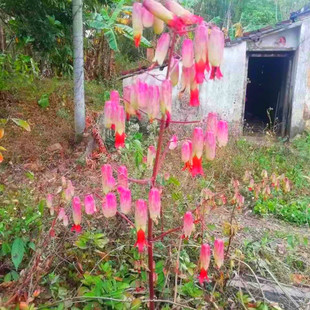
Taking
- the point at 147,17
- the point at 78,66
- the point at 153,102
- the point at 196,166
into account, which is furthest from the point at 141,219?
the point at 78,66

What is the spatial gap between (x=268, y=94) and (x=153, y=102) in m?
9.88

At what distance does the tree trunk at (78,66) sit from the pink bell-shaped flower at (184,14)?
14.5ft

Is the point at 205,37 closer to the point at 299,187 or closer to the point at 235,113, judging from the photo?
the point at 299,187

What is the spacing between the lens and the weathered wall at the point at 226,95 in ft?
23.5

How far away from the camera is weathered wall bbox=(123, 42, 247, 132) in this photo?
7160 millimetres

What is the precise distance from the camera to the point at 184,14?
39.4 inches

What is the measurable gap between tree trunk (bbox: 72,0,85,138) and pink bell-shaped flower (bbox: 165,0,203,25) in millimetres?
4429

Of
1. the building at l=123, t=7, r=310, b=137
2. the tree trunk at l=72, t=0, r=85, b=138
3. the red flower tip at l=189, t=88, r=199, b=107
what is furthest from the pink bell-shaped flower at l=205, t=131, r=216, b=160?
the building at l=123, t=7, r=310, b=137

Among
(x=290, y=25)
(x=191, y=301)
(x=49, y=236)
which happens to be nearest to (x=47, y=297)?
(x=49, y=236)

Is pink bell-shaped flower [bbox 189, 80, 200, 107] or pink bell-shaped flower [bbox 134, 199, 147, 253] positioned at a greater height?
pink bell-shaped flower [bbox 189, 80, 200, 107]

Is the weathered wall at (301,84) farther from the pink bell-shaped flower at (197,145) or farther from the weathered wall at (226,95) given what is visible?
the pink bell-shaped flower at (197,145)

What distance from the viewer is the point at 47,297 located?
6.01 ft

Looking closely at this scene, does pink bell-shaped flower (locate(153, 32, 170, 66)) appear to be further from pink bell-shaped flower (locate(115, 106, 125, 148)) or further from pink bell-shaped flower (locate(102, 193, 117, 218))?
pink bell-shaped flower (locate(102, 193, 117, 218))

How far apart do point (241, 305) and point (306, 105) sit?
6461 millimetres
